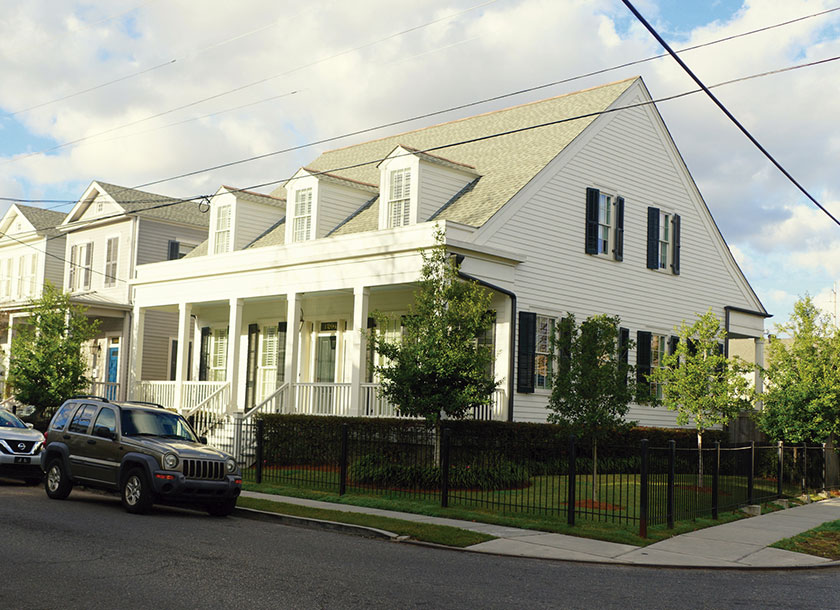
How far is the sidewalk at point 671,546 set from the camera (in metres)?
12.0

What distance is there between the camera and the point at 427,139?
30.4 metres

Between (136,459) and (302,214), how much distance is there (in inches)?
524

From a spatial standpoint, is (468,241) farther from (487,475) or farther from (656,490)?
(656,490)

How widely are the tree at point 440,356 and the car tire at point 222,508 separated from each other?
4422 millimetres

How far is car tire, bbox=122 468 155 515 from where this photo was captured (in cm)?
1407

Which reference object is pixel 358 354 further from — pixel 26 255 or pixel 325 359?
pixel 26 255

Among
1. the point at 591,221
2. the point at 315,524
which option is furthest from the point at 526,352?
the point at 315,524

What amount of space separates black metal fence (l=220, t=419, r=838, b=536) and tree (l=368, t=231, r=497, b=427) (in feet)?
2.47

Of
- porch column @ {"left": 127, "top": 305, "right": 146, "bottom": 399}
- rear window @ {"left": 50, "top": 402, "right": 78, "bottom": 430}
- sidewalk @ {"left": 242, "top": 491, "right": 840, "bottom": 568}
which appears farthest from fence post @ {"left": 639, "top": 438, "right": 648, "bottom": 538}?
porch column @ {"left": 127, "top": 305, "right": 146, "bottom": 399}

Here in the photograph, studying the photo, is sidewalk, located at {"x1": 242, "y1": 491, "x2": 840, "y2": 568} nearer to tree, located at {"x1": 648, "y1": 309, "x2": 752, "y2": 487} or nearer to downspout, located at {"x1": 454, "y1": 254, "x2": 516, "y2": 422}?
tree, located at {"x1": 648, "y1": 309, "x2": 752, "y2": 487}

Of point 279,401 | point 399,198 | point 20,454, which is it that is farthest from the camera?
point 279,401

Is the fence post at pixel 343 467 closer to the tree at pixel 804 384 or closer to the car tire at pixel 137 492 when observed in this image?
the car tire at pixel 137 492

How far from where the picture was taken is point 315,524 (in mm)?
14227

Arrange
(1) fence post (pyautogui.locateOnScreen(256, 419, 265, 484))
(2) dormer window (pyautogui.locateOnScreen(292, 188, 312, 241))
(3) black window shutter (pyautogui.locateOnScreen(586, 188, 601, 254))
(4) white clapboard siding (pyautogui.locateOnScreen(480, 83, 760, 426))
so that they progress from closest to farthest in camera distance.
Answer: (1) fence post (pyautogui.locateOnScreen(256, 419, 265, 484)), (4) white clapboard siding (pyautogui.locateOnScreen(480, 83, 760, 426)), (3) black window shutter (pyautogui.locateOnScreen(586, 188, 601, 254)), (2) dormer window (pyautogui.locateOnScreen(292, 188, 312, 241))
